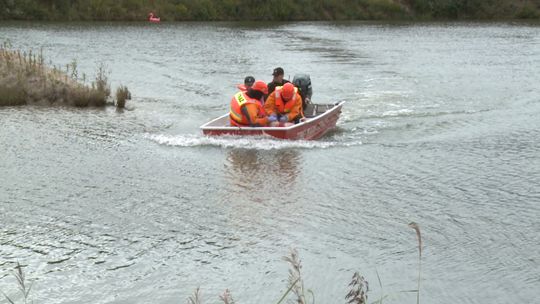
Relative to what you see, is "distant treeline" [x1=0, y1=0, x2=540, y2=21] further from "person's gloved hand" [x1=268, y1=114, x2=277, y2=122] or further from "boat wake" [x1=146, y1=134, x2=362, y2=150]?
"person's gloved hand" [x1=268, y1=114, x2=277, y2=122]

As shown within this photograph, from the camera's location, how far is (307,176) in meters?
12.4

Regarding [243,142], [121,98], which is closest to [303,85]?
[243,142]

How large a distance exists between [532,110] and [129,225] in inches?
501

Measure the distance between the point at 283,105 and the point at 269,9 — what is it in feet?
128

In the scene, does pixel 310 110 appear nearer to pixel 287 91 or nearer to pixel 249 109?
pixel 287 91

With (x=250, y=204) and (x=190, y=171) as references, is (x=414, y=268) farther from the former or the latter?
(x=190, y=171)

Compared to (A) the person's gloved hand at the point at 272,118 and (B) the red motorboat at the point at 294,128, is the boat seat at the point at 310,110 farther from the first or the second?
(A) the person's gloved hand at the point at 272,118

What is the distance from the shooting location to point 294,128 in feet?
47.1

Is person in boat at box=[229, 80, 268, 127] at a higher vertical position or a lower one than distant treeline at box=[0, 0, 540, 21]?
lower

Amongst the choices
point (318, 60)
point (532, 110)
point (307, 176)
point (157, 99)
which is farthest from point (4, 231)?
point (318, 60)

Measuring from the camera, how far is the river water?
26.5 feet

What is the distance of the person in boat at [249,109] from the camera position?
14.5 metres

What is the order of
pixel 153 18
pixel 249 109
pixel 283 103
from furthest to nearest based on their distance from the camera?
1. pixel 153 18
2. pixel 283 103
3. pixel 249 109

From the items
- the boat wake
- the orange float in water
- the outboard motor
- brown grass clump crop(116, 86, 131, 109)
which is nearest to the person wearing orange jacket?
the boat wake
